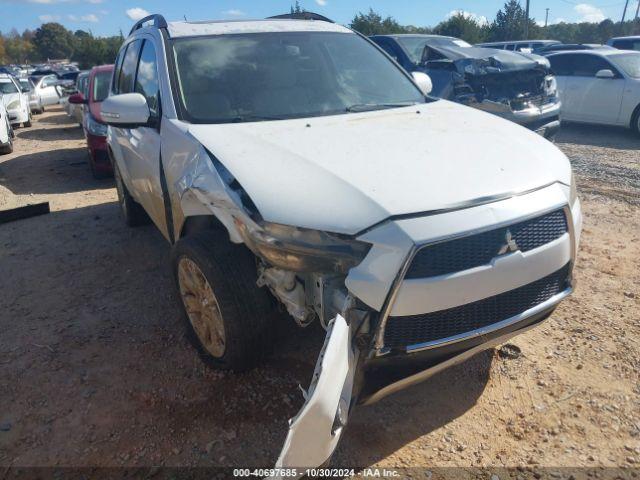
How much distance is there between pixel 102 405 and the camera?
108 inches

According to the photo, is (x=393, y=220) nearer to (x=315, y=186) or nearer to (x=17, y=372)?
A: (x=315, y=186)

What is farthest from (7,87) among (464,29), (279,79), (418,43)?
(464,29)

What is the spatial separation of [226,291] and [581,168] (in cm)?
633

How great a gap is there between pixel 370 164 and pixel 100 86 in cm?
787

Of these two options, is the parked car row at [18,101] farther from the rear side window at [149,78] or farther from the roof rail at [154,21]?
the rear side window at [149,78]

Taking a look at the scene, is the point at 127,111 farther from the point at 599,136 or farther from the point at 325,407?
the point at 599,136

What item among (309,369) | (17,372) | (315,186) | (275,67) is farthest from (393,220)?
(17,372)

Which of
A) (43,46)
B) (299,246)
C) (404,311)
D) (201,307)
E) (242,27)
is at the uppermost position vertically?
(242,27)

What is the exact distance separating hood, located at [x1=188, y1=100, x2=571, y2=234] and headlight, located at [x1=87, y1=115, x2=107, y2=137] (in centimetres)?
544

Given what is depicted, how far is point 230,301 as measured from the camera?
2475 mm

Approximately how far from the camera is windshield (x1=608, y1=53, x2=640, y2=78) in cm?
934

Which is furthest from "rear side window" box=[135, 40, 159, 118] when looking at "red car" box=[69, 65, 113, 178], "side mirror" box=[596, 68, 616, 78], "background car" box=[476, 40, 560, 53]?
"background car" box=[476, 40, 560, 53]

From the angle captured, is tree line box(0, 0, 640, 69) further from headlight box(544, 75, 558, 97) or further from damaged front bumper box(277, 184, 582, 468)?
damaged front bumper box(277, 184, 582, 468)

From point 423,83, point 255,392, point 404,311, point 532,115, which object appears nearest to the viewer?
point 404,311
